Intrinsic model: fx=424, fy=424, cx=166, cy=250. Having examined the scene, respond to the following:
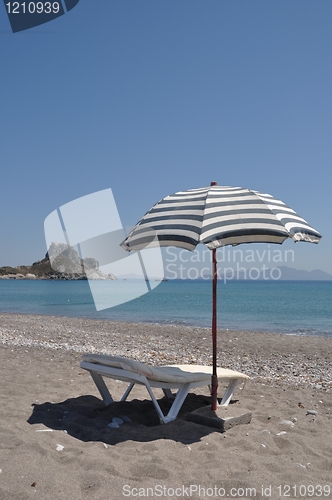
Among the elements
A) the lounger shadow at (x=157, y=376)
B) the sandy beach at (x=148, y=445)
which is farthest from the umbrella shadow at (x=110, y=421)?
the lounger shadow at (x=157, y=376)

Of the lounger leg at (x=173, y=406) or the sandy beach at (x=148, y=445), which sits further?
the lounger leg at (x=173, y=406)

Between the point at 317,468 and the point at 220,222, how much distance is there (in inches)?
90.1

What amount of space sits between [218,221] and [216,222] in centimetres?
3

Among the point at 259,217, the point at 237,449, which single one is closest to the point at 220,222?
the point at 259,217

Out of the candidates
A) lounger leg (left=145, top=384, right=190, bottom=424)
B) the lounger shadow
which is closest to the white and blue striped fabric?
the lounger shadow

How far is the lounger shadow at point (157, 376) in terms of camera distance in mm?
4391

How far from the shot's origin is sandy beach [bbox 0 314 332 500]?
10.1 feet

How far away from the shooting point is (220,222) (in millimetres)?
4133

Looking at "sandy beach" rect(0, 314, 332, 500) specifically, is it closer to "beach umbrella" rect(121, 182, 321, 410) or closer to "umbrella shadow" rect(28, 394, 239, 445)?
"umbrella shadow" rect(28, 394, 239, 445)

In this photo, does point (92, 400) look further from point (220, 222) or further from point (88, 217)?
point (88, 217)

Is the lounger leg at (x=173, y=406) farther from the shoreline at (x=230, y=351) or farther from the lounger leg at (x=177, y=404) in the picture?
the shoreline at (x=230, y=351)

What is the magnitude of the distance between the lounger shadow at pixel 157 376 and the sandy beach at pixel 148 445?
0.21 m

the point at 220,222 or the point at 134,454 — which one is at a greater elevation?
the point at 220,222

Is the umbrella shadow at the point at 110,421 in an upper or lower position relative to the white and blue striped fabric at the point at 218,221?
lower
